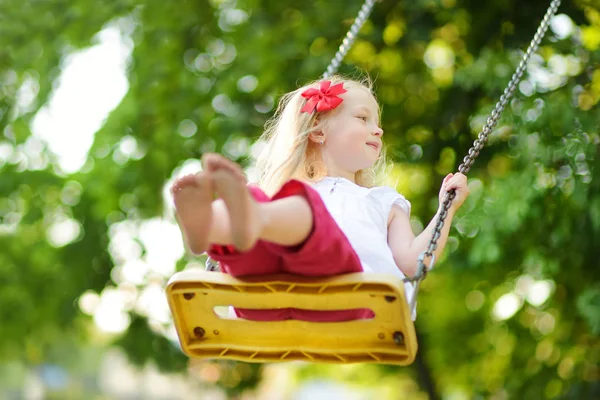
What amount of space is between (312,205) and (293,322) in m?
0.51

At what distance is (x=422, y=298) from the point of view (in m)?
9.98

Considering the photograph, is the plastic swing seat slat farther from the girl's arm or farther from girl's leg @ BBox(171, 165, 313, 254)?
the girl's arm

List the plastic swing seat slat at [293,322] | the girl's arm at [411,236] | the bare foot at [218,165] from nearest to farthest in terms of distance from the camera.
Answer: the bare foot at [218,165], the plastic swing seat slat at [293,322], the girl's arm at [411,236]

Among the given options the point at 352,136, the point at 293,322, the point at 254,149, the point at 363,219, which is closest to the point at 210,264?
the point at 293,322

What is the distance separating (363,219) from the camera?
3.25 meters

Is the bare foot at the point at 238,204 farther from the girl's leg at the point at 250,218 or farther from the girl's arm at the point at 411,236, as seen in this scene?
the girl's arm at the point at 411,236

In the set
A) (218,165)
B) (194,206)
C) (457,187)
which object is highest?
(218,165)

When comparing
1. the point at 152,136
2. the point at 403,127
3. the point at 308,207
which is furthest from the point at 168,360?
the point at 308,207

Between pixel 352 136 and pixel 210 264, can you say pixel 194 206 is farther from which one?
pixel 352 136

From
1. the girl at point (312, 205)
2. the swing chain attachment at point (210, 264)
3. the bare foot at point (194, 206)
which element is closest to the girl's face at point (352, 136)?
the girl at point (312, 205)

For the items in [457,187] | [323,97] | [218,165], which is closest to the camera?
[218,165]

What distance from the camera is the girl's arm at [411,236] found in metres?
3.35

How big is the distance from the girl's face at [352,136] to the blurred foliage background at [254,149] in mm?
2451

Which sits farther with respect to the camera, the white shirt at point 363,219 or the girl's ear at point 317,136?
the girl's ear at point 317,136
